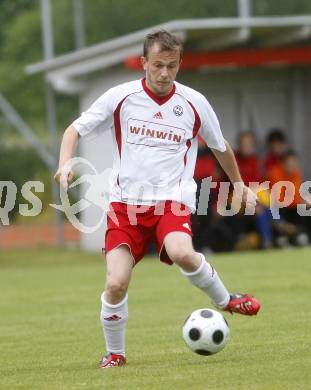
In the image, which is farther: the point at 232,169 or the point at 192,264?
the point at 232,169

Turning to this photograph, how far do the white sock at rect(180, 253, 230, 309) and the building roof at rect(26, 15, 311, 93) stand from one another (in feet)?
34.5

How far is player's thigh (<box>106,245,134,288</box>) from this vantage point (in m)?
6.81

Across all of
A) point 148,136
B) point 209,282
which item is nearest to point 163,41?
point 148,136

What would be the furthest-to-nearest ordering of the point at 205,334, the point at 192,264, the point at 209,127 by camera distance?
the point at 209,127, the point at 192,264, the point at 205,334

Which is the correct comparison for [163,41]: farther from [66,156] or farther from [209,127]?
[66,156]

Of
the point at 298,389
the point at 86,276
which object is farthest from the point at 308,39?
the point at 298,389

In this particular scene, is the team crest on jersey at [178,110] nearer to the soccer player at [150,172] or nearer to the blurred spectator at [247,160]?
the soccer player at [150,172]

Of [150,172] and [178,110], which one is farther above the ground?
[178,110]

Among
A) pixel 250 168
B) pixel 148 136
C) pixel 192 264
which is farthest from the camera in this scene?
pixel 250 168

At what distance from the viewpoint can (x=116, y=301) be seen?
6.93 m

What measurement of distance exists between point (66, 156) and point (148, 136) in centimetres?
58

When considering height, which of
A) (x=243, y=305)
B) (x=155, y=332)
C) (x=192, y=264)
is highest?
(x=192, y=264)

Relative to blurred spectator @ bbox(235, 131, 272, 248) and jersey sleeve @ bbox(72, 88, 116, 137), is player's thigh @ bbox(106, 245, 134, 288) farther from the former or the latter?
blurred spectator @ bbox(235, 131, 272, 248)

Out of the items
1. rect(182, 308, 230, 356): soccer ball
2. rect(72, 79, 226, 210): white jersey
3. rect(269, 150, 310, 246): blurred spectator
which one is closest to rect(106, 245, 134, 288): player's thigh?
rect(72, 79, 226, 210): white jersey
